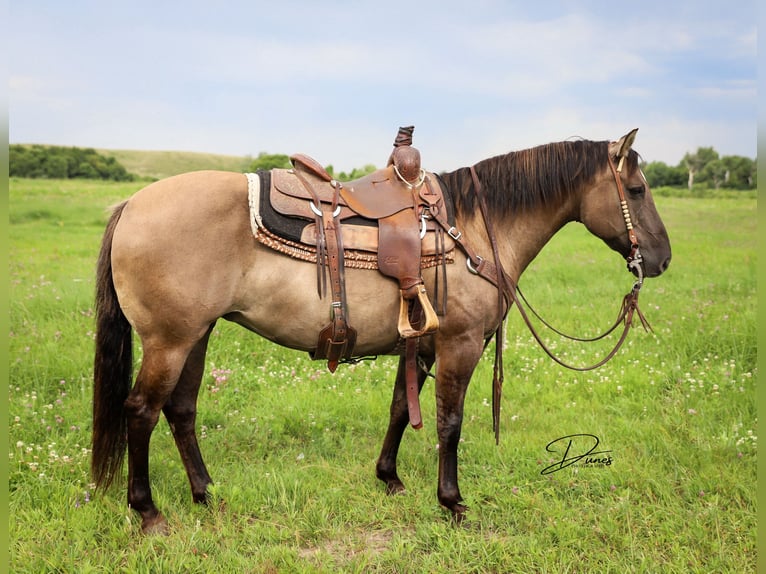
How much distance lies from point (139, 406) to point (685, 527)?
11.7ft

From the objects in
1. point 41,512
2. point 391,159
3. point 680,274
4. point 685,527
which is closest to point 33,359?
point 41,512

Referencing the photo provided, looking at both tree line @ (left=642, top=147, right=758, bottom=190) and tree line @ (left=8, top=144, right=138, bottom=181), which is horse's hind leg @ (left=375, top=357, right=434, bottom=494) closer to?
tree line @ (left=8, top=144, right=138, bottom=181)

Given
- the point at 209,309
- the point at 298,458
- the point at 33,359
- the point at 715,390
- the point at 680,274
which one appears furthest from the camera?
the point at 680,274

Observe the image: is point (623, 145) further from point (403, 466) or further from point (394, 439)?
point (403, 466)

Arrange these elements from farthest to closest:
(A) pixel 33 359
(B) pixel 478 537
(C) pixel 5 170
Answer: (A) pixel 33 359
(B) pixel 478 537
(C) pixel 5 170

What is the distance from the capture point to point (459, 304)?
3.64m

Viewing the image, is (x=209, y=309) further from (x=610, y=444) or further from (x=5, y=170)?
(x=610, y=444)

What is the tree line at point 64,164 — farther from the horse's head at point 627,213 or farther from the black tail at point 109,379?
the horse's head at point 627,213

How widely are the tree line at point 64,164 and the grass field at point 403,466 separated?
106 ft

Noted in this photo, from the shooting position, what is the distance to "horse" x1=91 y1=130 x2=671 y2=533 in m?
3.26

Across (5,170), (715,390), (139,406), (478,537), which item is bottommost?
(478,537)

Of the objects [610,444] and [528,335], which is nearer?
[610,444]

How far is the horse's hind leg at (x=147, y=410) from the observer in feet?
11.0

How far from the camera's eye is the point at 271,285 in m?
3.38
